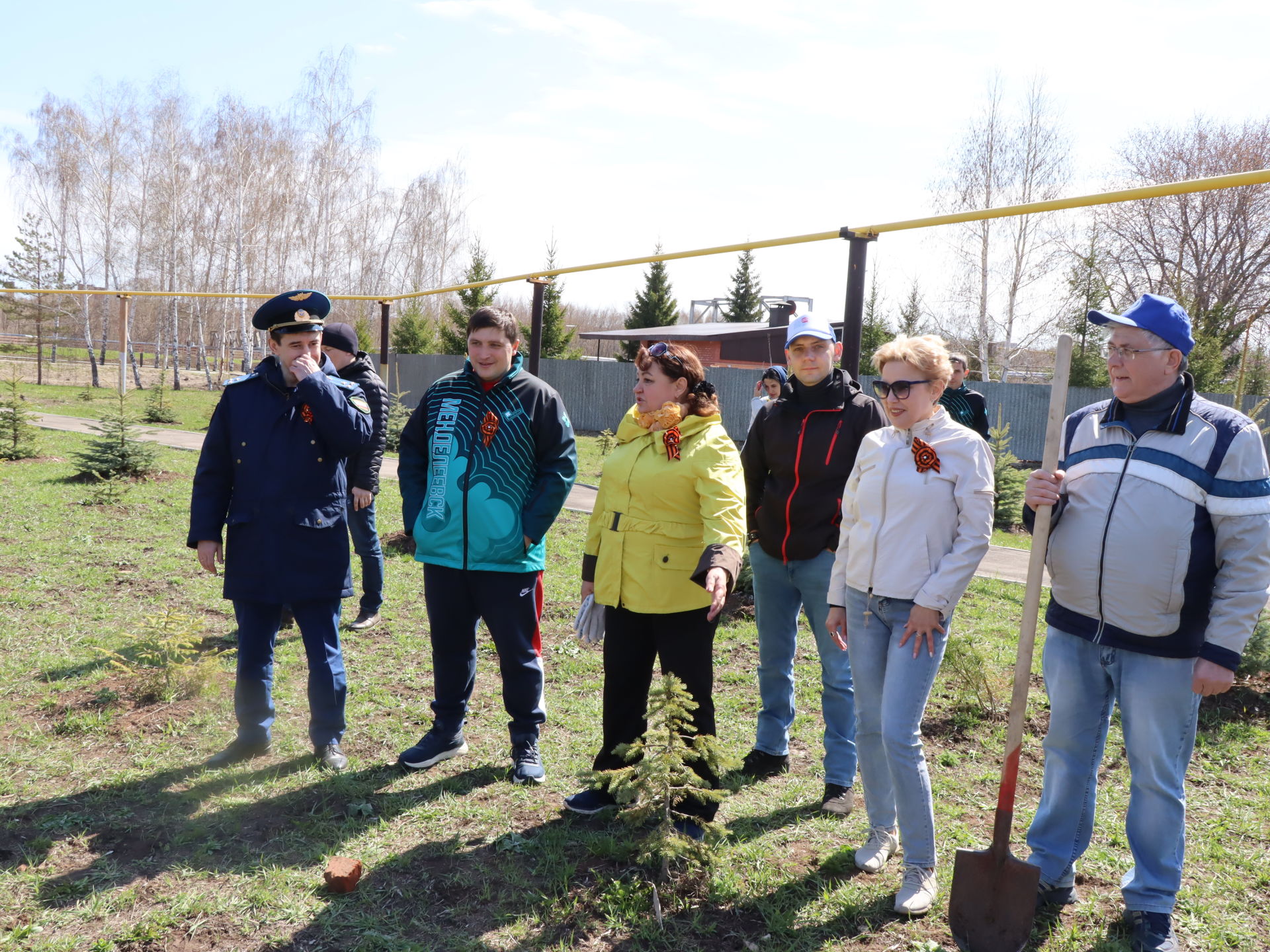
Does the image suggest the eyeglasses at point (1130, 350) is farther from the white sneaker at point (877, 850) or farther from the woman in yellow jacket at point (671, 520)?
the white sneaker at point (877, 850)

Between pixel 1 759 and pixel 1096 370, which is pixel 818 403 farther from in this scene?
pixel 1096 370

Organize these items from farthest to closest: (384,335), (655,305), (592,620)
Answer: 1. (655,305)
2. (384,335)
3. (592,620)

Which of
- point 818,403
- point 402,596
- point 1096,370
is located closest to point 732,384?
point 1096,370

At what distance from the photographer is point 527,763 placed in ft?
12.7

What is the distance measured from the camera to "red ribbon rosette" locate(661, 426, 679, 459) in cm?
331

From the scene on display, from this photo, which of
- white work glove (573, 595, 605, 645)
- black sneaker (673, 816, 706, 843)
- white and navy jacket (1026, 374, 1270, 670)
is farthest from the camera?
white work glove (573, 595, 605, 645)

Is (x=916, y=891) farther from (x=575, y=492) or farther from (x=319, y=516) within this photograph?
(x=575, y=492)

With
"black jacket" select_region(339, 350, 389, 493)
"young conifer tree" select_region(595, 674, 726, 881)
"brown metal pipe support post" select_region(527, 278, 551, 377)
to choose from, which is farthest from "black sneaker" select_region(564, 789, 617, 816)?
"brown metal pipe support post" select_region(527, 278, 551, 377)

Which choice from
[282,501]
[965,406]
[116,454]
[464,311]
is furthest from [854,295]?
[464,311]

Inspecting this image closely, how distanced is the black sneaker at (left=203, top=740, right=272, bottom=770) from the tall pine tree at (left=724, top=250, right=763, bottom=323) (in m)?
36.2

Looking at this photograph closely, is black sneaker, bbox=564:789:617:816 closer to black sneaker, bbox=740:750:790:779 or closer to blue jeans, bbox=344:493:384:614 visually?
black sneaker, bbox=740:750:790:779

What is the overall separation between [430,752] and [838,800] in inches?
71.0

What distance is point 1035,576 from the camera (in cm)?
282

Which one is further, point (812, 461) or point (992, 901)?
point (812, 461)
